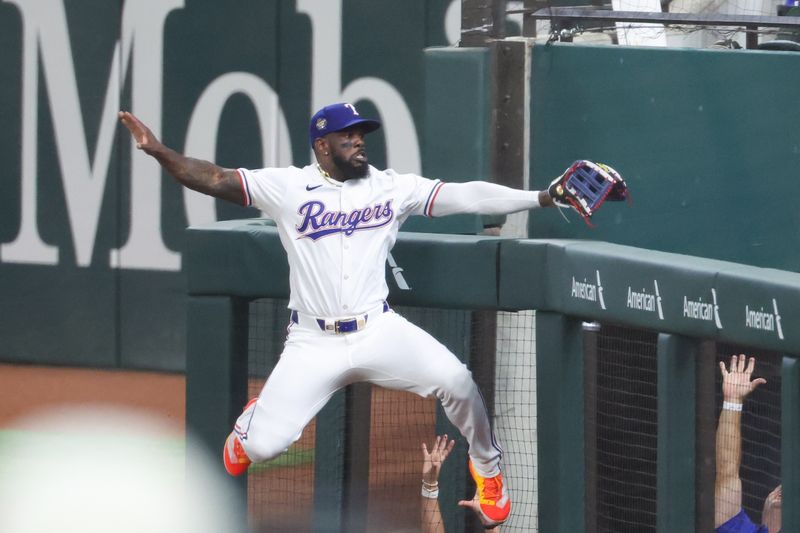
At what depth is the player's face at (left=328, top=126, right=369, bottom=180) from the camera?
4.91m

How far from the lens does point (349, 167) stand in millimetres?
4914

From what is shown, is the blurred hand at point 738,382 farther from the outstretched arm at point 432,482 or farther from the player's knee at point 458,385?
the outstretched arm at point 432,482

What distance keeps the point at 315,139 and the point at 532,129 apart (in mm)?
846

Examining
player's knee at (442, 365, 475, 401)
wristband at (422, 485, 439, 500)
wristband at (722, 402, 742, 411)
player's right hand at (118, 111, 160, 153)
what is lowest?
wristband at (422, 485, 439, 500)

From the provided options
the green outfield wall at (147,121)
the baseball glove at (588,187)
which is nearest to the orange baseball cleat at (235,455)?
the baseball glove at (588,187)

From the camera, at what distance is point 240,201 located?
195 inches

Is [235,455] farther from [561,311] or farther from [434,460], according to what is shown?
[561,311]

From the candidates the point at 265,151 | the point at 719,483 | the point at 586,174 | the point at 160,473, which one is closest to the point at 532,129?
the point at 586,174

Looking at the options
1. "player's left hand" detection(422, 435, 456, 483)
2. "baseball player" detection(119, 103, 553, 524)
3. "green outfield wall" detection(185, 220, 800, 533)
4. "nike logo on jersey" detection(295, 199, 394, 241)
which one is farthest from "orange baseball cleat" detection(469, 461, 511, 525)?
"nike logo on jersey" detection(295, 199, 394, 241)

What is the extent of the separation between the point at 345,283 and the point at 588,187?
2.95ft

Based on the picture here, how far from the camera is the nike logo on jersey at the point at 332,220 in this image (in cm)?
488

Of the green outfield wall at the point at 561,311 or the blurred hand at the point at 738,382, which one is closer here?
the green outfield wall at the point at 561,311

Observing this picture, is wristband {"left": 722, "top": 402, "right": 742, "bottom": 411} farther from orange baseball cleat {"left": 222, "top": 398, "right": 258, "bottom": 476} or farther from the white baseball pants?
orange baseball cleat {"left": 222, "top": 398, "right": 258, "bottom": 476}

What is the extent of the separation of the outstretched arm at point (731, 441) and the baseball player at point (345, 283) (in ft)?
2.41
